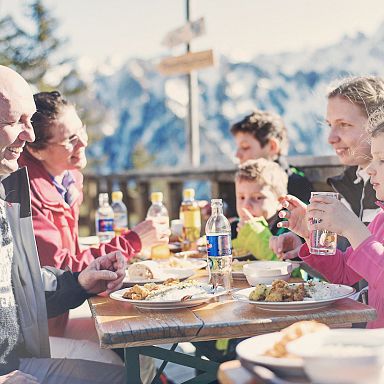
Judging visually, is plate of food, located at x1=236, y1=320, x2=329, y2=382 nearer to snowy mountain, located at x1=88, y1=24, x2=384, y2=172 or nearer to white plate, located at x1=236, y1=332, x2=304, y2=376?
white plate, located at x1=236, y1=332, x2=304, y2=376

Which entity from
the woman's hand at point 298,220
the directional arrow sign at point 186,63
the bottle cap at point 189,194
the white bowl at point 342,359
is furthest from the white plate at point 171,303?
the directional arrow sign at point 186,63

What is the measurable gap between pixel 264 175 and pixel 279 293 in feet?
4.87

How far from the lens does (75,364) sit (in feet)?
7.25

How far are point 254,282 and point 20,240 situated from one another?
784 millimetres

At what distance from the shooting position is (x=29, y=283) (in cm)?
219

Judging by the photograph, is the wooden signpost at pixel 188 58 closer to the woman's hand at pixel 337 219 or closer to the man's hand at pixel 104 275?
the man's hand at pixel 104 275

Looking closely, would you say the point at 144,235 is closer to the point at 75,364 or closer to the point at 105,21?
the point at 75,364

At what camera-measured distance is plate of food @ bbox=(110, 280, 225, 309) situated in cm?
192

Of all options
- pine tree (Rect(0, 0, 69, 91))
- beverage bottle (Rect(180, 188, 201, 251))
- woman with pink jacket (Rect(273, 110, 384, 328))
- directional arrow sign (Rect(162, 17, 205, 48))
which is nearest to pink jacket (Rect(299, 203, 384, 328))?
woman with pink jacket (Rect(273, 110, 384, 328))

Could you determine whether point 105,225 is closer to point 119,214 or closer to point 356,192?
point 119,214

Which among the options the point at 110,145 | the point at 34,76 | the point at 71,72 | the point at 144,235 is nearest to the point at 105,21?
the point at 71,72

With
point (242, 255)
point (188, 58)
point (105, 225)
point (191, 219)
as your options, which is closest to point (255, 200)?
point (191, 219)

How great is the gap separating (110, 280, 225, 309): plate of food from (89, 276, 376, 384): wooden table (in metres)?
0.02

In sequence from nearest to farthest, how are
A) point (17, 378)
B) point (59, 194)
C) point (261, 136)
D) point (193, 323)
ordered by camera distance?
1. point (193, 323)
2. point (17, 378)
3. point (59, 194)
4. point (261, 136)
